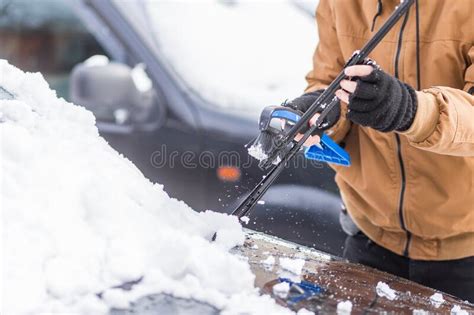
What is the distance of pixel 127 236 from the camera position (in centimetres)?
141

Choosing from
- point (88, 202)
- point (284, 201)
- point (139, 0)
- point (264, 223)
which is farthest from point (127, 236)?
point (139, 0)

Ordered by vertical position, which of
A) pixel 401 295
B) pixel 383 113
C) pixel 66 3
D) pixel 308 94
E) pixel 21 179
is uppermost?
pixel 66 3

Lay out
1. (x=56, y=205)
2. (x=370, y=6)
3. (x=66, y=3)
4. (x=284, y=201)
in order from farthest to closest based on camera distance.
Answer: (x=66, y=3)
(x=284, y=201)
(x=370, y=6)
(x=56, y=205)

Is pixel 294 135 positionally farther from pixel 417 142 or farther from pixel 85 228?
pixel 85 228

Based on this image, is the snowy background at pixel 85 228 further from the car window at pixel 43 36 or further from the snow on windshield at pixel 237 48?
the car window at pixel 43 36

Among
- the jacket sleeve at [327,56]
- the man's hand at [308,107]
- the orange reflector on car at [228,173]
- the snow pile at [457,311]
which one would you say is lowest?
the snow pile at [457,311]

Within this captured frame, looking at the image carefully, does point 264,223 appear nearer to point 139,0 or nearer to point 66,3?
point 139,0

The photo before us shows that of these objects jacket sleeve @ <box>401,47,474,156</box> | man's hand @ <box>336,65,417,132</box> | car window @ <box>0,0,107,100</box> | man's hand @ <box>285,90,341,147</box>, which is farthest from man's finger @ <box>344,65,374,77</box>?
car window @ <box>0,0,107,100</box>

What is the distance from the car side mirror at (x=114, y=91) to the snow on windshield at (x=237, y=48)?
0.21 meters

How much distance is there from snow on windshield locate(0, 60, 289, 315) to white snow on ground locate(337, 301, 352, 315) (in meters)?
0.14

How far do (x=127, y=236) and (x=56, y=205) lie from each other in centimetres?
15

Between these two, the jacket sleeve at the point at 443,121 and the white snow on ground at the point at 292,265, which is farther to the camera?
the jacket sleeve at the point at 443,121

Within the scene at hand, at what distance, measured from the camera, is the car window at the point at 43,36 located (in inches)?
199

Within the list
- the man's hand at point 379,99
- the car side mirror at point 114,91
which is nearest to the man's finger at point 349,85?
the man's hand at point 379,99
